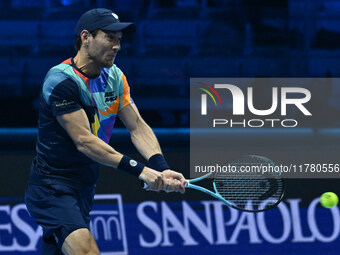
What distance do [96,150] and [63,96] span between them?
320mm

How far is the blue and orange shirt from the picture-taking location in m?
3.62

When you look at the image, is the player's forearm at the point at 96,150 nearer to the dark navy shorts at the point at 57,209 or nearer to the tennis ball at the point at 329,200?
the dark navy shorts at the point at 57,209

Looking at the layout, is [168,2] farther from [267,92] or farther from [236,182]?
[236,182]

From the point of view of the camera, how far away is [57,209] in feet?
12.1

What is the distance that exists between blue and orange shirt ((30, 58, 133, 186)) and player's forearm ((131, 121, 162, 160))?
21 centimetres

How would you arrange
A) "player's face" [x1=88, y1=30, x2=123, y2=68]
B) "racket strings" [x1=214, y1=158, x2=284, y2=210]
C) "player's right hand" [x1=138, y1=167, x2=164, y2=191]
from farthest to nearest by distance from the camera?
"racket strings" [x1=214, y1=158, x2=284, y2=210], "player's face" [x1=88, y1=30, x2=123, y2=68], "player's right hand" [x1=138, y1=167, x2=164, y2=191]

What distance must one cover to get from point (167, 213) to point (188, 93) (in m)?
1.52

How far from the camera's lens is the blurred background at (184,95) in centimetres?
559

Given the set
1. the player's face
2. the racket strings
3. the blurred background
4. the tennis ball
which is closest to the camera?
the player's face

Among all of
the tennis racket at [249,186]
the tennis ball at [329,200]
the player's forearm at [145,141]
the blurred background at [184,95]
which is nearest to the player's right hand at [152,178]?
the player's forearm at [145,141]

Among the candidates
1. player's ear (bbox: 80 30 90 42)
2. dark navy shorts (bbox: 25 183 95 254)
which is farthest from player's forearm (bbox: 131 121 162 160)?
player's ear (bbox: 80 30 90 42)

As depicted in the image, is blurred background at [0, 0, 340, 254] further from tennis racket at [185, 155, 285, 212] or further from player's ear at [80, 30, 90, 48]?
player's ear at [80, 30, 90, 48]

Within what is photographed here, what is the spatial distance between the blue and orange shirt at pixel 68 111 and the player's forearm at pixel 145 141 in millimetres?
214

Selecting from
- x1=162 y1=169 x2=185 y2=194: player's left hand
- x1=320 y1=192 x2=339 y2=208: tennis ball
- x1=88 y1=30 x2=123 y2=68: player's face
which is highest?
x1=88 y1=30 x2=123 y2=68: player's face
